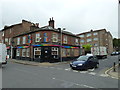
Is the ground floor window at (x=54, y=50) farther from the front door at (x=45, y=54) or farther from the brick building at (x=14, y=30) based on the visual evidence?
the brick building at (x=14, y=30)

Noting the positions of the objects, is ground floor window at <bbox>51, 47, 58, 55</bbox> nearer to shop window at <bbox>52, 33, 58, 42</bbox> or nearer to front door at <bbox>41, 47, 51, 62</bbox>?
front door at <bbox>41, 47, 51, 62</bbox>

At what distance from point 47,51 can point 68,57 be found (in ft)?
21.4

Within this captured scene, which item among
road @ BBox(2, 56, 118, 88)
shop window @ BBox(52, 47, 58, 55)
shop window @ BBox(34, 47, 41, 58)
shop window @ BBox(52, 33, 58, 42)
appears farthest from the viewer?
shop window @ BBox(52, 33, 58, 42)

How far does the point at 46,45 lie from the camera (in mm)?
21312

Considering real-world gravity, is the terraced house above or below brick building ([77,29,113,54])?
below

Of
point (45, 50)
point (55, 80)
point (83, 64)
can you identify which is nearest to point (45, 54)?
point (45, 50)

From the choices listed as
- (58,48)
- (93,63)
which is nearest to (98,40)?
(58,48)

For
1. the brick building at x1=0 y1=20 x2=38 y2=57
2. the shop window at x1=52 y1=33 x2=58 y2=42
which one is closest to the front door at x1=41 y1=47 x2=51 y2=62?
the shop window at x1=52 y1=33 x2=58 y2=42

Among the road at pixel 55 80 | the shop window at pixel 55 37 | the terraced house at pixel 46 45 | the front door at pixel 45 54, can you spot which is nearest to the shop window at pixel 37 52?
the terraced house at pixel 46 45

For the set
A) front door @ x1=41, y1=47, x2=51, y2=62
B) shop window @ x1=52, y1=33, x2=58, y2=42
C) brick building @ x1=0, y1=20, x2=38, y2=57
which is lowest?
front door @ x1=41, y1=47, x2=51, y2=62

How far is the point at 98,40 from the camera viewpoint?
183ft

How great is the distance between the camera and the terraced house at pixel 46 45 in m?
21.4

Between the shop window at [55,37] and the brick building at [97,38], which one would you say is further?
the brick building at [97,38]

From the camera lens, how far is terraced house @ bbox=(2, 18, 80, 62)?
21375 mm
